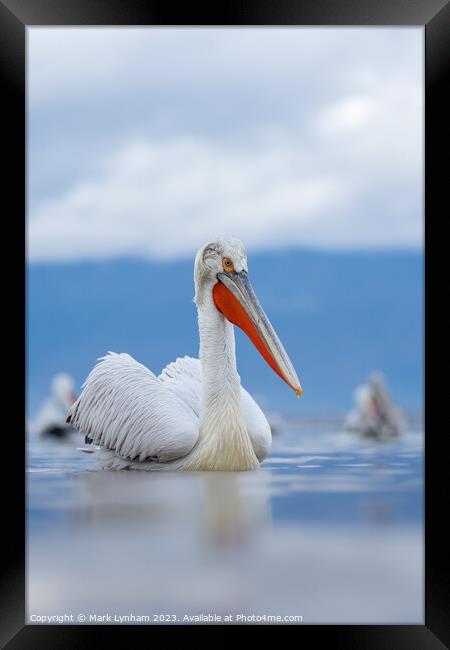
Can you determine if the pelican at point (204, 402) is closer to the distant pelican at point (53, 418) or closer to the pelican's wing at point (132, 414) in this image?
the pelican's wing at point (132, 414)

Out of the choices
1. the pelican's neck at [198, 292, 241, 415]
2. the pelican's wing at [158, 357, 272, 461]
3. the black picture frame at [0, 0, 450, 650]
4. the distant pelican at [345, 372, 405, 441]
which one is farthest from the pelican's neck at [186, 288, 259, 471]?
the distant pelican at [345, 372, 405, 441]

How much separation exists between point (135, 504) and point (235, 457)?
96 centimetres

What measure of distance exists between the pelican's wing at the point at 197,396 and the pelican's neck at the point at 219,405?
131mm

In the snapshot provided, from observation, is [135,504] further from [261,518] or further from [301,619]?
[301,619]

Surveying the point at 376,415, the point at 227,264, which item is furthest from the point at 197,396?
the point at 376,415

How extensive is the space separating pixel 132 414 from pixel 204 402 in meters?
0.44

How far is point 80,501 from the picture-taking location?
465 centimetres

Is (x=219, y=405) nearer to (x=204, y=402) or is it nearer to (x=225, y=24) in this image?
(x=204, y=402)

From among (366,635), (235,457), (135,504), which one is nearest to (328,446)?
(235,457)

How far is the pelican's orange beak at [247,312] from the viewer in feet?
17.9

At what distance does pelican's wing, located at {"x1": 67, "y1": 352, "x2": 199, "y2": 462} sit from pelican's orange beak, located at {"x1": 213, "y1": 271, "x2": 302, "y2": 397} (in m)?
0.61

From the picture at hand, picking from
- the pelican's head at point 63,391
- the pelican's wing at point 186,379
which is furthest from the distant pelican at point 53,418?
the pelican's wing at point 186,379

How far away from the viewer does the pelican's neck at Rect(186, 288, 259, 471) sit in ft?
17.6

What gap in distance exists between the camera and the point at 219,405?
18.0 ft
